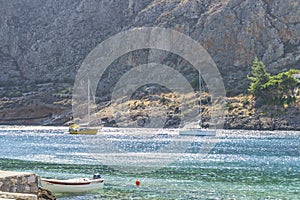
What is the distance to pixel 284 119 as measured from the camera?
413ft

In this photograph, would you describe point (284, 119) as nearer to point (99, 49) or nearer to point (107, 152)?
point (107, 152)

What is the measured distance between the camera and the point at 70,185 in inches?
1583

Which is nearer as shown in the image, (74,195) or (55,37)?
(74,195)

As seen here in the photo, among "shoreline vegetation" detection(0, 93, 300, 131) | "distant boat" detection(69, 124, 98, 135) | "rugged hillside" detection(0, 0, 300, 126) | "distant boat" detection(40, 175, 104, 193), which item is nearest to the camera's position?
"distant boat" detection(40, 175, 104, 193)

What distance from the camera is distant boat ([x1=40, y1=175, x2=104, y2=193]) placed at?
3981 cm

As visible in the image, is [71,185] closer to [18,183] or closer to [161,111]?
[18,183]

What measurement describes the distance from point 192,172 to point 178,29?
392ft

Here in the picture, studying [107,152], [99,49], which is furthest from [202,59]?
[107,152]

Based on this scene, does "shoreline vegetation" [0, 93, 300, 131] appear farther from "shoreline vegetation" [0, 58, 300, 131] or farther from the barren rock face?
the barren rock face

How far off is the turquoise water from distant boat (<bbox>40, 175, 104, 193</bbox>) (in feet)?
1.34

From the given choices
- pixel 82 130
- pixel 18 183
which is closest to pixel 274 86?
pixel 82 130

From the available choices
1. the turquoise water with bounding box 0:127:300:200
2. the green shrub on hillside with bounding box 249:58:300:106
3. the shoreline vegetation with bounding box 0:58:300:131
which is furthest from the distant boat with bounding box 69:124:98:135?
the turquoise water with bounding box 0:127:300:200

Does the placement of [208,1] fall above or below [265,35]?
above

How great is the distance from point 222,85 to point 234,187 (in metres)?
105
